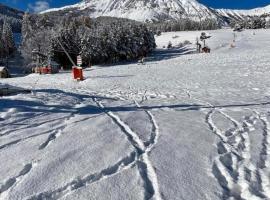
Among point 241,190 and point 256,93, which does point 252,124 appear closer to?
point 241,190

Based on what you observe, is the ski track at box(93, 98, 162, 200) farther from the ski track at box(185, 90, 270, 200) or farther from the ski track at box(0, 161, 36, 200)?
the ski track at box(0, 161, 36, 200)

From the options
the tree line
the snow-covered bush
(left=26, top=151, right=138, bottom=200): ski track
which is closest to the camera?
(left=26, top=151, right=138, bottom=200): ski track

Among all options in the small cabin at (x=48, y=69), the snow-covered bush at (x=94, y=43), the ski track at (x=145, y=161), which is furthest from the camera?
the snow-covered bush at (x=94, y=43)

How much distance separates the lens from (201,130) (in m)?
12.1

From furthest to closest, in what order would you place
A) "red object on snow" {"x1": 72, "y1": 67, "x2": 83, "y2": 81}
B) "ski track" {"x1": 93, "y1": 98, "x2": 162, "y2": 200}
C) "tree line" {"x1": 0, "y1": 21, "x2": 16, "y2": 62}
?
"tree line" {"x1": 0, "y1": 21, "x2": 16, "y2": 62}, "red object on snow" {"x1": 72, "y1": 67, "x2": 83, "y2": 81}, "ski track" {"x1": 93, "y1": 98, "x2": 162, "y2": 200}

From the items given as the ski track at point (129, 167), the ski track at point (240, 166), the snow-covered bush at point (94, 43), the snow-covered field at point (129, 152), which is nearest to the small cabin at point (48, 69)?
the snow-covered bush at point (94, 43)

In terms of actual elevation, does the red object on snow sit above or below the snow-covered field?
below

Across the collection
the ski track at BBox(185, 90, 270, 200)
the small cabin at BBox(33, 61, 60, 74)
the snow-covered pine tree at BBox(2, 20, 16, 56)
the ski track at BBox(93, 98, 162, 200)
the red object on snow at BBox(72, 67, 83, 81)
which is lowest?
the small cabin at BBox(33, 61, 60, 74)

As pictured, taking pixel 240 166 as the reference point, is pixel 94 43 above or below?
above

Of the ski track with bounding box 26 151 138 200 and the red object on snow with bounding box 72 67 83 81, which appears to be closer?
the ski track with bounding box 26 151 138 200

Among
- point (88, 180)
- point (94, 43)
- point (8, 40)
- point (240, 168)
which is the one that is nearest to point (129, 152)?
point (88, 180)

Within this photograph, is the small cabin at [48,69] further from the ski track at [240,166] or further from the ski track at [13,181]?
the ski track at [13,181]

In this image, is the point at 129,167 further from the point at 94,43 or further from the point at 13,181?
the point at 94,43

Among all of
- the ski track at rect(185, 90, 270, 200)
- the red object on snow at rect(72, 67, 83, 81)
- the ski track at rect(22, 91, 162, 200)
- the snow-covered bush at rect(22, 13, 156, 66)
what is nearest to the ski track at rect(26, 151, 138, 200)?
the ski track at rect(22, 91, 162, 200)
